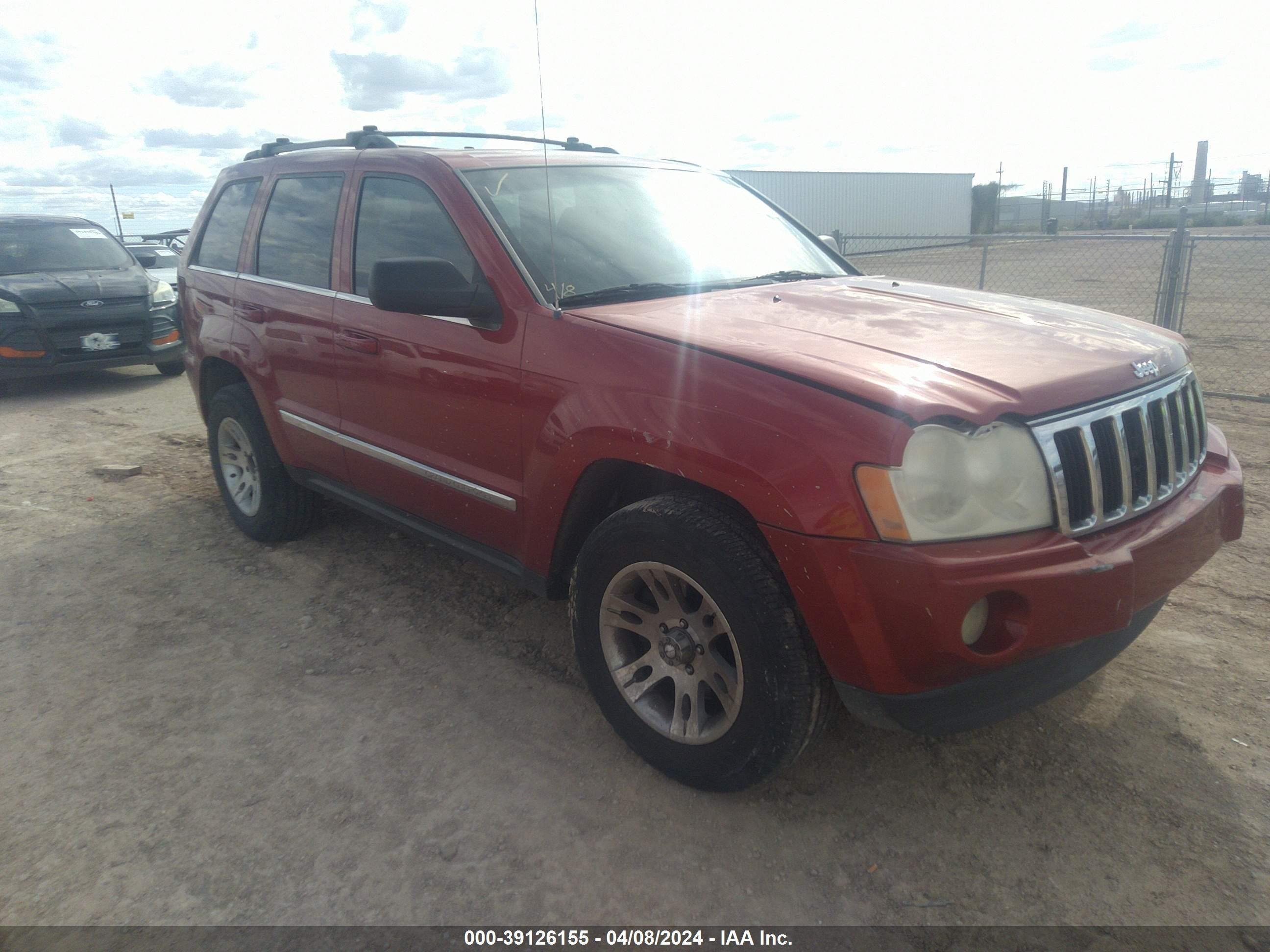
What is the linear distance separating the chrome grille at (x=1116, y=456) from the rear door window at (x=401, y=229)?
77.8 inches

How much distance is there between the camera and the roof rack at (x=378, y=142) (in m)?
3.95

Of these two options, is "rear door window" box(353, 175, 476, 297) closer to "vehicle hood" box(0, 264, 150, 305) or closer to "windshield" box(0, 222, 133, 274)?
"vehicle hood" box(0, 264, 150, 305)

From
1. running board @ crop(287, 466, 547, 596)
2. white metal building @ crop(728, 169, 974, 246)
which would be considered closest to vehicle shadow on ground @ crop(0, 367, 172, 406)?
running board @ crop(287, 466, 547, 596)

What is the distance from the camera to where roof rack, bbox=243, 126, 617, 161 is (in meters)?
3.95

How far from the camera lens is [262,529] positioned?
471 cm

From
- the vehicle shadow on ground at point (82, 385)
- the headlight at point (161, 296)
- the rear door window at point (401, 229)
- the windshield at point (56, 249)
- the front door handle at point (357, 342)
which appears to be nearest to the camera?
the rear door window at point (401, 229)

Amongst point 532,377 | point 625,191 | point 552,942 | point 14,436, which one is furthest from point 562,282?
point 14,436

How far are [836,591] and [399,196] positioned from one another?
7.84 ft

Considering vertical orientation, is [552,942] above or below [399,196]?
below

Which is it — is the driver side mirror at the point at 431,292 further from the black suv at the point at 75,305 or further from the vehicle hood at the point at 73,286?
the vehicle hood at the point at 73,286

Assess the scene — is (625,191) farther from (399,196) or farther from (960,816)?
(960,816)

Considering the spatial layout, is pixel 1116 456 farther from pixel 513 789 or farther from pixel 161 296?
pixel 161 296

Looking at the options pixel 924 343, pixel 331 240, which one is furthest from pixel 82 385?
pixel 924 343

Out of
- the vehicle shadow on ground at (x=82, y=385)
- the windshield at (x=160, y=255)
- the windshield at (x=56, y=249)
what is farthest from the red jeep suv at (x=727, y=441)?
the windshield at (x=160, y=255)
